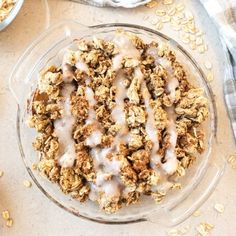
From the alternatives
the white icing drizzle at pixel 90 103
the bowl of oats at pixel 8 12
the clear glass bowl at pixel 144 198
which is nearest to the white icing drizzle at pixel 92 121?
the white icing drizzle at pixel 90 103

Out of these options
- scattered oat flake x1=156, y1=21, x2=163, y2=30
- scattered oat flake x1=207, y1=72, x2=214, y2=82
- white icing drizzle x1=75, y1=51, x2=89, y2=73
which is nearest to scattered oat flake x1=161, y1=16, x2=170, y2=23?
scattered oat flake x1=156, y1=21, x2=163, y2=30

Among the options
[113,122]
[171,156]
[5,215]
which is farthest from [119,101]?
[5,215]

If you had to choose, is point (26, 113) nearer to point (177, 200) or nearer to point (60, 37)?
point (60, 37)

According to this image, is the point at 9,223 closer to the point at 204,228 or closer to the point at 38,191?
the point at 38,191

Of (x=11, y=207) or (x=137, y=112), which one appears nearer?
(x=137, y=112)

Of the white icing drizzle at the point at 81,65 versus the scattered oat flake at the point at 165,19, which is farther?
Result: the scattered oat flake at the point at 165,19

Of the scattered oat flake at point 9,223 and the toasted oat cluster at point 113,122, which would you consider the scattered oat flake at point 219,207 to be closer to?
the toasted oat cluster at point 113,122

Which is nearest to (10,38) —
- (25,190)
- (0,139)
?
(0,139)
